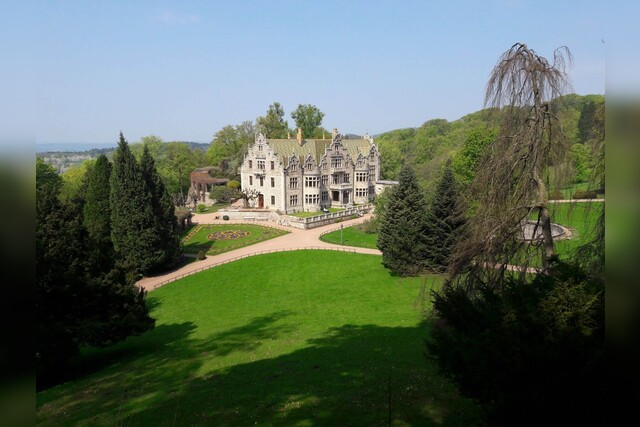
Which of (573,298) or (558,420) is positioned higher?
(573,298)

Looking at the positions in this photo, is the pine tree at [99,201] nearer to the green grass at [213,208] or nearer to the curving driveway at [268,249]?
the curving driveway at [268,249]

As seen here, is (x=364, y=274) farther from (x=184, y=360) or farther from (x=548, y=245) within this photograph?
(x=548, y=245)

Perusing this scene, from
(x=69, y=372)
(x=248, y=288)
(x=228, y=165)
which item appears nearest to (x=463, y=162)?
(x=248, y=288)

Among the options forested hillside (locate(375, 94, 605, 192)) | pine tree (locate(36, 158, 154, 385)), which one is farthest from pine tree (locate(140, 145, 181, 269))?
forested hillside (locate(375, 94, 605, 192))

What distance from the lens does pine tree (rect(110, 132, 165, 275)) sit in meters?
39.6

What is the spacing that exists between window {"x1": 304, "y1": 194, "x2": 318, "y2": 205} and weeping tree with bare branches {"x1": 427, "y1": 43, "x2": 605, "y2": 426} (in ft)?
172

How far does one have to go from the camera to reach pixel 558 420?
7.51 m

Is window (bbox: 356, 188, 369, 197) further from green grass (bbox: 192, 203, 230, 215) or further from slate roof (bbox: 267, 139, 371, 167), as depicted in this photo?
green grass (bbox: 192, 203, 230, 215)

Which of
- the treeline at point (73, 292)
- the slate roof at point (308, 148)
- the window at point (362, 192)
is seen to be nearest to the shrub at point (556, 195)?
the treeline at point (73, 292)

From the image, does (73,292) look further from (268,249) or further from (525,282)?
(268,249)

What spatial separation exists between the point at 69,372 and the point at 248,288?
15.3m

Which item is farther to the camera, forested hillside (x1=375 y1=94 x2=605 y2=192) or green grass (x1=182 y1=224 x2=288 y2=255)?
green grass (x1=182 y1=224 x2=288 y2=255)

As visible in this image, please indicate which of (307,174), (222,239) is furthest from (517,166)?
(307,174)

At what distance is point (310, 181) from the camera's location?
2606 inches
